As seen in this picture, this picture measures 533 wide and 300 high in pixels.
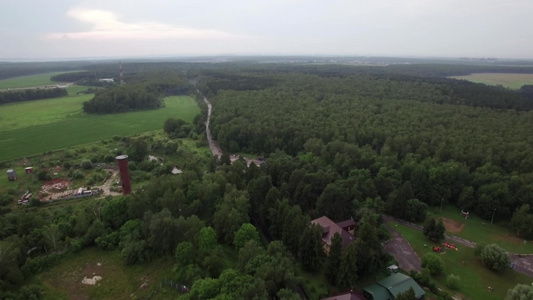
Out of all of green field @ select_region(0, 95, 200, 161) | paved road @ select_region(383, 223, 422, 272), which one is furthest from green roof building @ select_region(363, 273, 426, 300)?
green field @ select_region(0, 95, 200, 161)

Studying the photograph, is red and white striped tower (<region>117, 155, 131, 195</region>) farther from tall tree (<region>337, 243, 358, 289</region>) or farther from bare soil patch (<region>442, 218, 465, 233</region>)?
bare soil patch (<region>442, 218, 465, 233</region>)

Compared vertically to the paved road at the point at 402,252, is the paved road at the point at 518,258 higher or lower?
lower

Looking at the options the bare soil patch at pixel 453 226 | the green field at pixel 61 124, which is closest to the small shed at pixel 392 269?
the bare soil patch at pixel 453 226

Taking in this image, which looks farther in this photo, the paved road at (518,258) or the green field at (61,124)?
the green field at (61,124)

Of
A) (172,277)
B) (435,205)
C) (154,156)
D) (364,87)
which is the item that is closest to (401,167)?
(435,205)

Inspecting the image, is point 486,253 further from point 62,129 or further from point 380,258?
point 62,129

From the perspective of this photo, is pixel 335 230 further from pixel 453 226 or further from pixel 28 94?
pixel 28 94

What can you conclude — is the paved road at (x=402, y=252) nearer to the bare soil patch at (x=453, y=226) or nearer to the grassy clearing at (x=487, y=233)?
the bare soil patch at (x=453, y=226)
